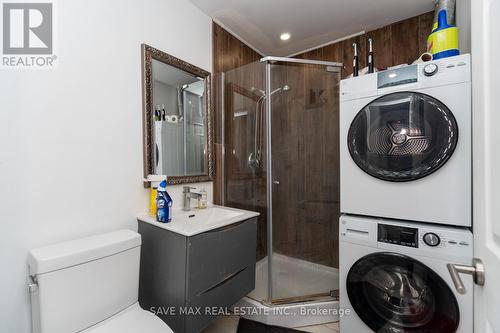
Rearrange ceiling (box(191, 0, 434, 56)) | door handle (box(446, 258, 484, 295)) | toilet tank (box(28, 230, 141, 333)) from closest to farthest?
door handle (box(446, 258, 484, 295)), toilet tank (box(28, 230, 141, 333)), ceiling (box(191, 0, 434, 56))

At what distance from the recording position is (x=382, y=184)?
4.25 feet

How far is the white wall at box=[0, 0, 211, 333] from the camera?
3.23 ft

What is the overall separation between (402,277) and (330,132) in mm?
1232

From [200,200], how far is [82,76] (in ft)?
3.44

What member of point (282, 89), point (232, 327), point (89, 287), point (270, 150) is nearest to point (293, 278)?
point (232, 327)

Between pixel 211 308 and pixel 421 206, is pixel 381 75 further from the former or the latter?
pixel 211 308

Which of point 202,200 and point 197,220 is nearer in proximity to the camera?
point 197,220

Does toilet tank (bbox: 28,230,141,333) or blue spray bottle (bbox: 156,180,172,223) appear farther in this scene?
blue spray bottle (bbox: 156,180,172,223)

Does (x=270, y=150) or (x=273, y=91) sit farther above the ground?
(x=273, y=91)

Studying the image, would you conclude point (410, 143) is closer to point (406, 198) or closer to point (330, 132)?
point (406, 198)

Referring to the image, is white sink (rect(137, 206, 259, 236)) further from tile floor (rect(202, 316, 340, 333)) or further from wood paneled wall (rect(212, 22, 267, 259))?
tile floor (rect(202, 316, 340, 333))

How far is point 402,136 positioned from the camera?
1.25 meters

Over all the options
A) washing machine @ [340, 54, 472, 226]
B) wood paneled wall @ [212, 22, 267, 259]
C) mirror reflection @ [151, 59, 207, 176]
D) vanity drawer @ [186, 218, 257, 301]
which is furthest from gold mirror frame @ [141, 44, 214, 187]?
washing machine @ [340, 54, 472, 226]

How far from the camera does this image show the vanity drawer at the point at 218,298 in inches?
46.8
